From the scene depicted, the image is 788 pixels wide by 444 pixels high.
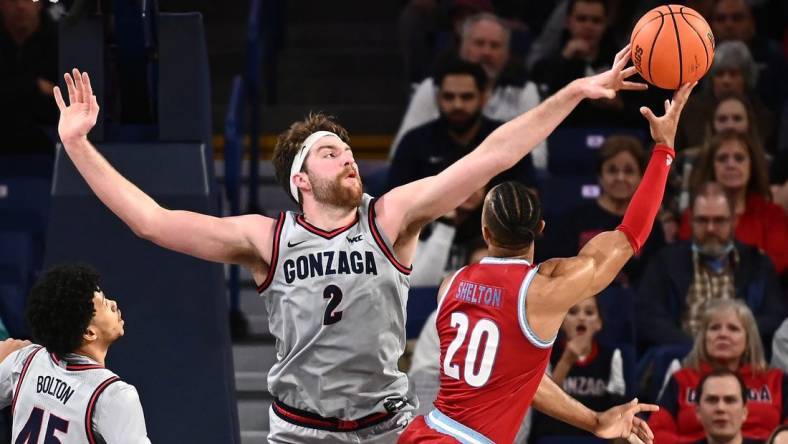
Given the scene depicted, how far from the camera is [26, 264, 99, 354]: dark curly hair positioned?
5.11m

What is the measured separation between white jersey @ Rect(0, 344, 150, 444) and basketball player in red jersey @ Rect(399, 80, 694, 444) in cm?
100

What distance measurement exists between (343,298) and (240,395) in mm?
3608

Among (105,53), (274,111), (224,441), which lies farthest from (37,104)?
(224,441)

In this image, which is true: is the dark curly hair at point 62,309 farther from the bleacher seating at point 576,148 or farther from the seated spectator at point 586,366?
the bleacher seating at point 576,148

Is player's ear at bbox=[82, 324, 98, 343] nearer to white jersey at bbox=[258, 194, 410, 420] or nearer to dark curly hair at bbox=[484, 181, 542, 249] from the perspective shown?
white jersey at bbox=[258, 194, 410, 420]

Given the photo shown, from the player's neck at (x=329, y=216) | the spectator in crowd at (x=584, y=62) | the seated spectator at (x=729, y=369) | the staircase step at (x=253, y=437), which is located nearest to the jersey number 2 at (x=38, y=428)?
the player's neck at (x=329, y=216)

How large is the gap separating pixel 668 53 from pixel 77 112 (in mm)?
2204

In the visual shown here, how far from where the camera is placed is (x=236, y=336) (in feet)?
30.5

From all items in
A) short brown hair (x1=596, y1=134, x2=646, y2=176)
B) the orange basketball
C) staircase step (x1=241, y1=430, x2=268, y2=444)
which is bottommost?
staircase step (x1=241, y1=430, x2=268, y2=444)

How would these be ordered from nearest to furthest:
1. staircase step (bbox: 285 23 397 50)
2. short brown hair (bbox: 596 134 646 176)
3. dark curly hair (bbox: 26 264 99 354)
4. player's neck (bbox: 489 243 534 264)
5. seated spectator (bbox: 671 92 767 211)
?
dark curly hair (bbox: 26 264 99 354) → player's neck (bbox: 489 243 534 264) → short brown hair (bbox: 596 134 646 176) → seated spectator (bbox: 671 92 767 211) → staircase step (bbox: 285 23 397 50)

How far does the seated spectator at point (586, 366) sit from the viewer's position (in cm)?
816

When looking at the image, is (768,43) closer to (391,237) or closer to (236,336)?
(236,336)

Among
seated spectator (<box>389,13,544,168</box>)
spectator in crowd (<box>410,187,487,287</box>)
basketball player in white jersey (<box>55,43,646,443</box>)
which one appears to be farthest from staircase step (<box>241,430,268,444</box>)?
basketball player in white jersey (<box>55,43,646,443</box>)

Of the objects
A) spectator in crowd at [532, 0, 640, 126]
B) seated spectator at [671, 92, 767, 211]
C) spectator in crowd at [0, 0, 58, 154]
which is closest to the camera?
seated spectator at [671, 92, 767, 211]
